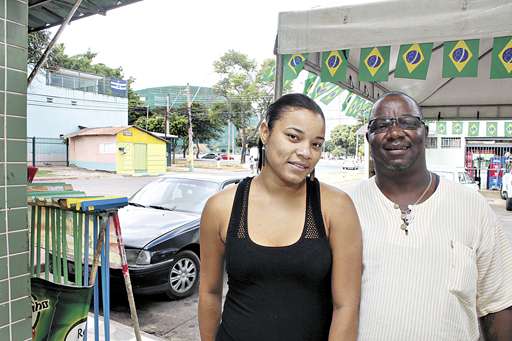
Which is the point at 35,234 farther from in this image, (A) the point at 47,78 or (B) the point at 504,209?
(A) the point at 47,78

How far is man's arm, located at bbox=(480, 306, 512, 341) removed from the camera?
1.49 meters

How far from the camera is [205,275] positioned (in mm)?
1512

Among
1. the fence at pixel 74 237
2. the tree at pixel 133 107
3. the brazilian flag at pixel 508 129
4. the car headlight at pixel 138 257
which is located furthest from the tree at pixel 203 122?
the fence at pixel 74 237

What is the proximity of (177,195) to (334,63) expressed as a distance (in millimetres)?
3603

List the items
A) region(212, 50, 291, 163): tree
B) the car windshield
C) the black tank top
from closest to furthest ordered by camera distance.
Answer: the black tank top < the car windshield < region(212, 50, 291, 163): tree

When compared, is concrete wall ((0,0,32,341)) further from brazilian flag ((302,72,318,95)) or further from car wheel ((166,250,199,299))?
car wheel ((166,250,199,299))

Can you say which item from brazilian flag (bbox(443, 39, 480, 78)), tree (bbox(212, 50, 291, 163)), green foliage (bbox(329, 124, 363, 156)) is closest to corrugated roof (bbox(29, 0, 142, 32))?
brazilian flag (bbox(443, 39, 480, 78))

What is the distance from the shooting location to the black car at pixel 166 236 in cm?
432

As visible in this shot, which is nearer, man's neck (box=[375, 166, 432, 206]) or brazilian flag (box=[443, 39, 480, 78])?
man's neck (box=[375, 166, 432, 206])

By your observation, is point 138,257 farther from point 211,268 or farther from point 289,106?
point 289,106

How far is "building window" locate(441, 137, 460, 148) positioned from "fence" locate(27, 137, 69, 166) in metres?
23.6

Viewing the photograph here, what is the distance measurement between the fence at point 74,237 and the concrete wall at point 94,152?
22.7 metres

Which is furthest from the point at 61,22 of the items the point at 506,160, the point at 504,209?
the point at 506,160

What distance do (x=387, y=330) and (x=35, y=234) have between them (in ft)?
7.57
